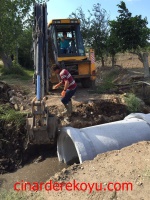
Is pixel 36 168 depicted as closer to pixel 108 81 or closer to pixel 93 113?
pixel 93 113

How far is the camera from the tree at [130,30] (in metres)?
12.5

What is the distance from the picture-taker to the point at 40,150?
722 cm

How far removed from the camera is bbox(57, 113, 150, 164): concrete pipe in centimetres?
578

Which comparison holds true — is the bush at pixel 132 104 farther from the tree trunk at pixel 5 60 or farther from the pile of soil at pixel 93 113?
the tree trunk at pixel 5 60

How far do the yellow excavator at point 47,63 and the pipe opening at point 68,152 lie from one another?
1.50 ft

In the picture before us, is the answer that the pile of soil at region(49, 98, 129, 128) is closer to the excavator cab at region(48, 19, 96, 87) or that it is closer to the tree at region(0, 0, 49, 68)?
the excavator cab at region(48, 19, 96, 87)

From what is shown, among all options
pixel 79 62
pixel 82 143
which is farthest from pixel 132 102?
pixel 82 143

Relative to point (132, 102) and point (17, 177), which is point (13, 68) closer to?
point (132, 102)

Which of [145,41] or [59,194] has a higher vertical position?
[145,41]

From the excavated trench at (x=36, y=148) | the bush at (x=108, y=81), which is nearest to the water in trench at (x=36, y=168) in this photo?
the excavated trench at (x=36, y=148)

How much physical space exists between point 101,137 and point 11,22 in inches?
513

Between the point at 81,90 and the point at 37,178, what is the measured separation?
571 cm

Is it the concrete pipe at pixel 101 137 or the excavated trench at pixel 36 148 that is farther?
the excavated trench at pixel 36 148

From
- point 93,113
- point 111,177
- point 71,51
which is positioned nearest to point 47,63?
point 93,113
